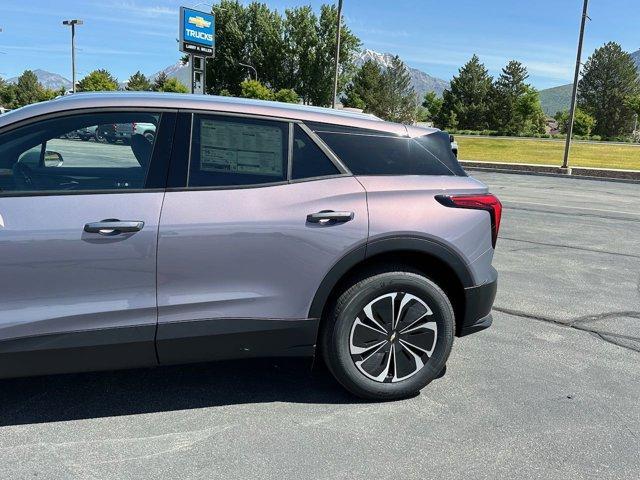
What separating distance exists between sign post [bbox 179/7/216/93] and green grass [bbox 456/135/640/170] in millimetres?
16504

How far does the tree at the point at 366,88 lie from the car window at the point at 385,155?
84648mm

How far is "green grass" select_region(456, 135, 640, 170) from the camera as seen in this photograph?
102ft

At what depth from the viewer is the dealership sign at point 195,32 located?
33531 millimetres

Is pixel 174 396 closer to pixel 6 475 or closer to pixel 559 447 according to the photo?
pixel 6 475

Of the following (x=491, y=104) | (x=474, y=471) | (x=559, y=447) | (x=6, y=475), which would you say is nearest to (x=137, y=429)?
(x=6, y=475)

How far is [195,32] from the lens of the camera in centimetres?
3472

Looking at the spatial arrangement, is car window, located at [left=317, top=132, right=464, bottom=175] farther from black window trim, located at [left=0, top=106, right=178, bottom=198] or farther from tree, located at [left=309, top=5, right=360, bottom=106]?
tree, located at [left=309, top=5, right=360, bottom=106]

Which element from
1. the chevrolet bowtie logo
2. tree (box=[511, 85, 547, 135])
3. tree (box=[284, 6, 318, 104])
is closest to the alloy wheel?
the chevrolet bowtie logo

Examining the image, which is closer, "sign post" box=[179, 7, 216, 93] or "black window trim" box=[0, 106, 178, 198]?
"black window trim" box=[0, 106, 178, 198]

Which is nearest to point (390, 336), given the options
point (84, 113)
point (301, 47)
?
point (84, 113)

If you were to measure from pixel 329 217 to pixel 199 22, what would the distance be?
35770 mm

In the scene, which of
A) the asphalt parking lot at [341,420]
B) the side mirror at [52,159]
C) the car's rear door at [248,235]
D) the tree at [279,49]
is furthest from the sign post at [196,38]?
the tree at [279,49]

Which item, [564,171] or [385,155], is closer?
[385,155]

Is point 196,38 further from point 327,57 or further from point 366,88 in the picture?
point 366,88
